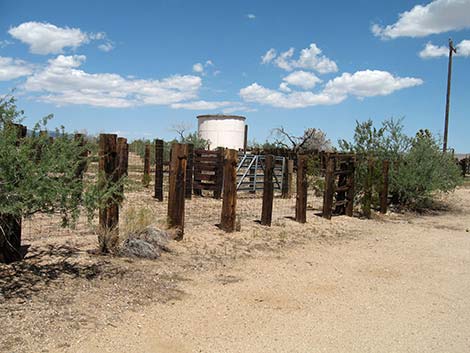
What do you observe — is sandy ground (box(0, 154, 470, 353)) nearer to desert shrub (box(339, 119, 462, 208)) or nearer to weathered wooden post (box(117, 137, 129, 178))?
weathered wooden post (box(117, 137, 129, 178))

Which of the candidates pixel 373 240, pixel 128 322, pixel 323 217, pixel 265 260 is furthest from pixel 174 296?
pixel 323 217

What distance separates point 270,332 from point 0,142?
133 inches

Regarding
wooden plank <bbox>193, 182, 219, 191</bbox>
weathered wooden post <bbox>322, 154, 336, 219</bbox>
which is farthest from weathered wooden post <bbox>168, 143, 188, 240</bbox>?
wooden plank <bbox>193, 182, 219, 191</bbox>

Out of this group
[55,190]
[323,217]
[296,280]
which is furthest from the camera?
[323,217]

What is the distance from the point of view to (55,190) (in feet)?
16.9

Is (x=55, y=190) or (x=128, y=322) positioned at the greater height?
(x=55, y=190)

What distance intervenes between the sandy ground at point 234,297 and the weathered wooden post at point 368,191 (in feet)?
13.8

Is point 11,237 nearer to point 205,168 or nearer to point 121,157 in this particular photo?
point 121,157

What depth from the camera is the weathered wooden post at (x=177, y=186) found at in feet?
27.5

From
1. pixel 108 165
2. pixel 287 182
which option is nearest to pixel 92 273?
pixel 108 165

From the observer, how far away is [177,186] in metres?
8.39

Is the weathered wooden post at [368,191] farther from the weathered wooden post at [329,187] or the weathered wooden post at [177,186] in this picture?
the weathered wooden post at [177,186]

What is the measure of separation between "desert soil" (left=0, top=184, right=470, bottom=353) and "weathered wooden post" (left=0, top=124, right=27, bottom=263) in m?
0.19

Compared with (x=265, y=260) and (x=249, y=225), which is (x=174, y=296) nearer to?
(x=265, y=260)
